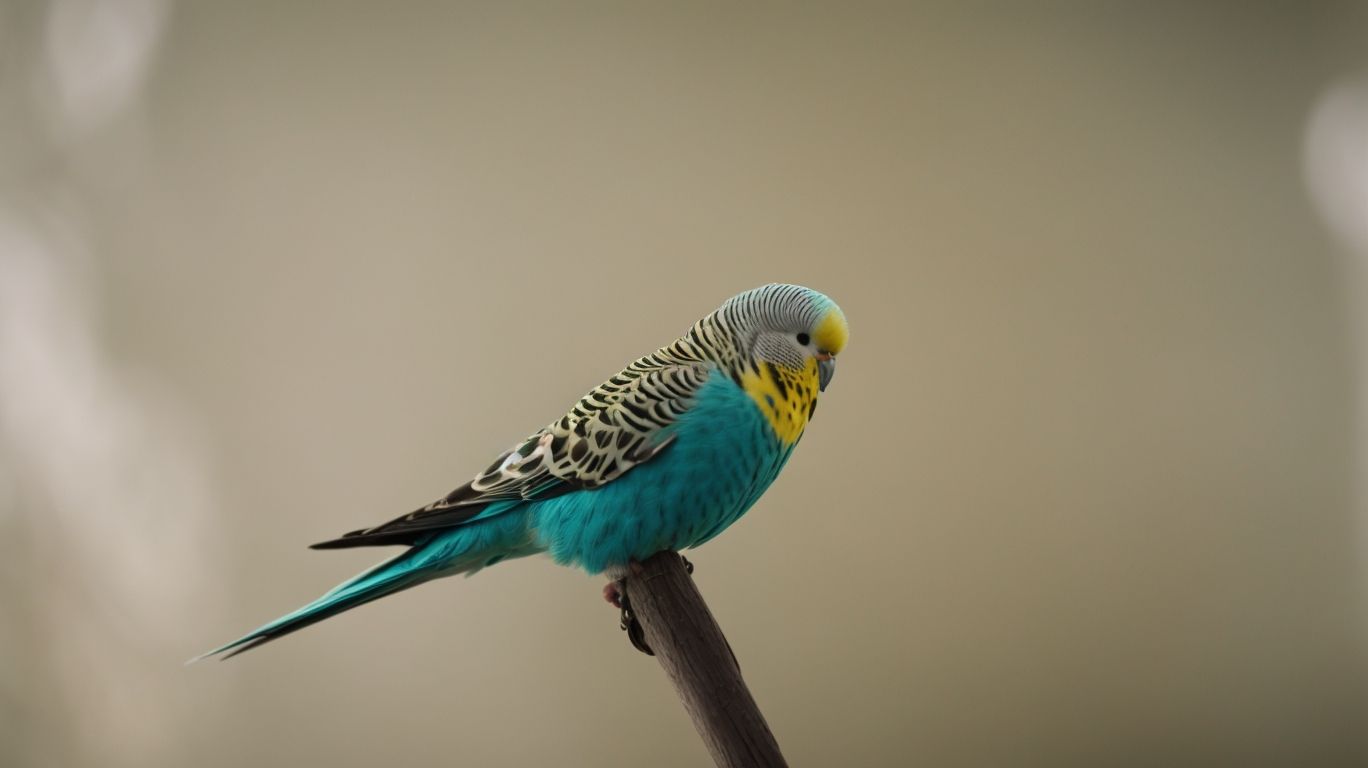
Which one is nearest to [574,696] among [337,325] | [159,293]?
[337,325]

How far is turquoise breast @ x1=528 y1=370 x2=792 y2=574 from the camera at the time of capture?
1345mm

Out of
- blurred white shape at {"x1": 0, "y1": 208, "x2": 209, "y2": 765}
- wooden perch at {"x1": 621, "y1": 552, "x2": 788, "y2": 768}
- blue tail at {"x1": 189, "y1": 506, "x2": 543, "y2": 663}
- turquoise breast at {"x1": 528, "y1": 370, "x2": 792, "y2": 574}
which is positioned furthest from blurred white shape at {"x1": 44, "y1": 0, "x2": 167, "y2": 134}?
wooden perch at {"x1": 621, "y1": 552, "x2": 788, "y2": 768}

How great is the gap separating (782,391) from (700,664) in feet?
1.36

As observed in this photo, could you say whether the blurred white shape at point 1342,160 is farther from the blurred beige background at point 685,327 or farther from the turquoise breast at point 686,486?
the turquoise breast at point 686,486

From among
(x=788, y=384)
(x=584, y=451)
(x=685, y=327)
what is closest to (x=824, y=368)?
(x=788, y=384)

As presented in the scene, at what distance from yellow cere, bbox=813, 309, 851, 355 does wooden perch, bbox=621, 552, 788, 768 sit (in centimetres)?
40

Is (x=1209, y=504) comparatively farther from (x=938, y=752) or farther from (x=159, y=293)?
(x=159, y=293)

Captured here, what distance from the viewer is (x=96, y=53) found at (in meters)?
2.55

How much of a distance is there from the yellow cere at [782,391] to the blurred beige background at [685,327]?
122 cm

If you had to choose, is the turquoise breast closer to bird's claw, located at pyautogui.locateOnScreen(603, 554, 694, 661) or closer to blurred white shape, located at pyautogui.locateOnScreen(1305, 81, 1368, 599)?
bird's claw, located at pyautogui.locateOnScreen(603, 554, 694, 661)

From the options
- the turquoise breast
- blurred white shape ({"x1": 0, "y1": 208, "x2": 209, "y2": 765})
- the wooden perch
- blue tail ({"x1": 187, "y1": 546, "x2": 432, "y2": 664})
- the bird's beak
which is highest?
blurred white shape ({"x1": 0, "y1": 208, "x2": 209, "y2": 765})

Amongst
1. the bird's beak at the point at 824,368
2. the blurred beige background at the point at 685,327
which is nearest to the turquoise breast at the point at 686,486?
the bird's beak at the point at 824,368

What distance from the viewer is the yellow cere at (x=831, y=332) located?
133 centimetres

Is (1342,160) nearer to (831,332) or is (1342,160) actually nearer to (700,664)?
(831,332)
